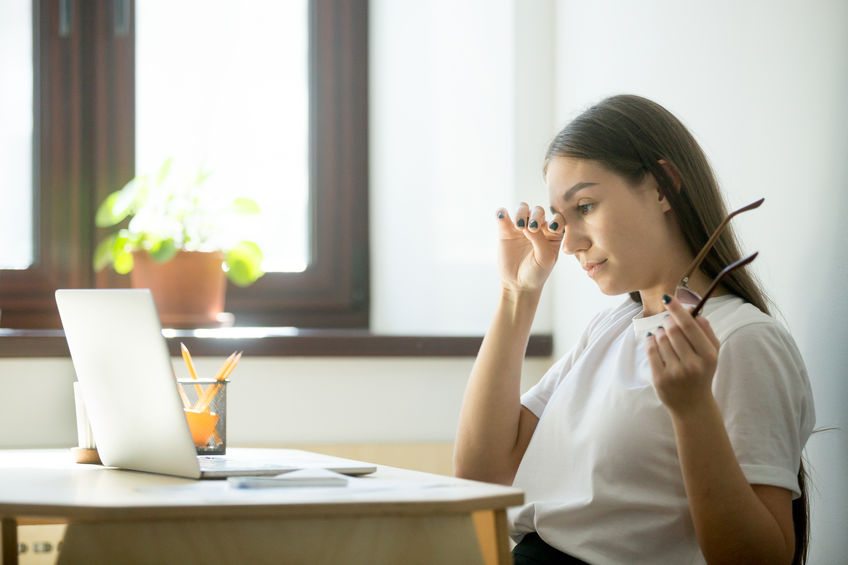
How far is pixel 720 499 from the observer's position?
1.08m

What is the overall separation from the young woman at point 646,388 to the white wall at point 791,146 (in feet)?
0.38

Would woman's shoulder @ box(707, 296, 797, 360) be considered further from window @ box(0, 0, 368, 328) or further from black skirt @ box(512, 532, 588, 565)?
window @ box(0, 0, 368, 328)

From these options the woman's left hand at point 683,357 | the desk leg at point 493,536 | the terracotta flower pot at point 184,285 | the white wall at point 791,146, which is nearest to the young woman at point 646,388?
the woman's left hand at point 683,357

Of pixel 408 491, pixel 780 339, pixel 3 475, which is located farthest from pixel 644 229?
pixel 3 475

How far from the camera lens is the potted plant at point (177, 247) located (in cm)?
232

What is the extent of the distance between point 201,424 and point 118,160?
1308 mm

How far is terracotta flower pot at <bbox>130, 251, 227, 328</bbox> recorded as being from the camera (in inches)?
91.4

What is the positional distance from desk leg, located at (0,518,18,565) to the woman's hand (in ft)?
2.68

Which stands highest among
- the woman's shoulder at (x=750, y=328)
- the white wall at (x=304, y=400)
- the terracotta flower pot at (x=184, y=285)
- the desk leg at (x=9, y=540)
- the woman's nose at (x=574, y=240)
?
the woman's nose at (x=574, y=240)

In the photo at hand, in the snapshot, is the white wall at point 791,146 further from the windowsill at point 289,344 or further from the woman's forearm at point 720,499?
the windowsill at point 289,344

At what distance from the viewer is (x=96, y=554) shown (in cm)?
103

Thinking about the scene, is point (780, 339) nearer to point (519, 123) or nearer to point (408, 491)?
point (408, 491)

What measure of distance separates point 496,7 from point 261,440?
3.88ft

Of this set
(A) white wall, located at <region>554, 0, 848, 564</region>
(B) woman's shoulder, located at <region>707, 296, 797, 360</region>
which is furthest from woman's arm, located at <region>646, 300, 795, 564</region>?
(A) white wall, located at <region>554, 0, 848, 564</region>
